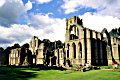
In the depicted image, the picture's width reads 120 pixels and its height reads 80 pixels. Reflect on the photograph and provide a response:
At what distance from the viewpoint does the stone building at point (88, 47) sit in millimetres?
52281

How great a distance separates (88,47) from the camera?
52.8m

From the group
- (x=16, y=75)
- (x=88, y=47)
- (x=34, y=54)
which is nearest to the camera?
(x=16, y=75)

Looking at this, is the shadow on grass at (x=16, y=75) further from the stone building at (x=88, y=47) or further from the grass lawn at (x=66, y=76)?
the stone building at (x=88, y=47)

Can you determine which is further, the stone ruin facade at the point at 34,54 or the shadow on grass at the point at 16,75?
the stone ruin facade at the point at 34,54

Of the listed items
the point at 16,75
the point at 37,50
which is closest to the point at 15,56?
the point at 37,50

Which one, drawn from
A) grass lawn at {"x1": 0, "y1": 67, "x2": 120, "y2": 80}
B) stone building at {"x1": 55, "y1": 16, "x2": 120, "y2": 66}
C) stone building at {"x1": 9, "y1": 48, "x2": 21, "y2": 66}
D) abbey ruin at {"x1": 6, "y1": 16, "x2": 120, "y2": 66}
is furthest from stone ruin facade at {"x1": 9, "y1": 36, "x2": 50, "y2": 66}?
grass lawn at {"x1": 0, "y1": 67, "x2": 120, "y2": 80}

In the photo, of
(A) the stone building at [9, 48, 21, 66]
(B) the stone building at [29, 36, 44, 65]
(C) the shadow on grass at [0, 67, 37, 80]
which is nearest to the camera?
(C) the shadow on grass at [0, 67, 37, 80]

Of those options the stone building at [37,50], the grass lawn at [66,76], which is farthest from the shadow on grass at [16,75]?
the stone building at [37,50]

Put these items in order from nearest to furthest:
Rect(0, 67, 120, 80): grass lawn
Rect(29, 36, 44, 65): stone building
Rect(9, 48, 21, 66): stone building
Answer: Rect(0, 67, 120, 80): grass lawn → Rect(29, 36, 44, 65): stone building → Rect(9, 48, 21, 66): stone building

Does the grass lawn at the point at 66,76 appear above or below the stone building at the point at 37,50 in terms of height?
below

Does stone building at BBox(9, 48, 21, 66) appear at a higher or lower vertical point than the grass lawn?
higher

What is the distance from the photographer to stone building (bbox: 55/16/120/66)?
52281mm

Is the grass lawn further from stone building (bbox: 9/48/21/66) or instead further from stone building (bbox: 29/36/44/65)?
stone building (bbox: 9/48/21/66)

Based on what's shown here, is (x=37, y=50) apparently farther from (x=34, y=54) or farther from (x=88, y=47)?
(x=88, y=47)
